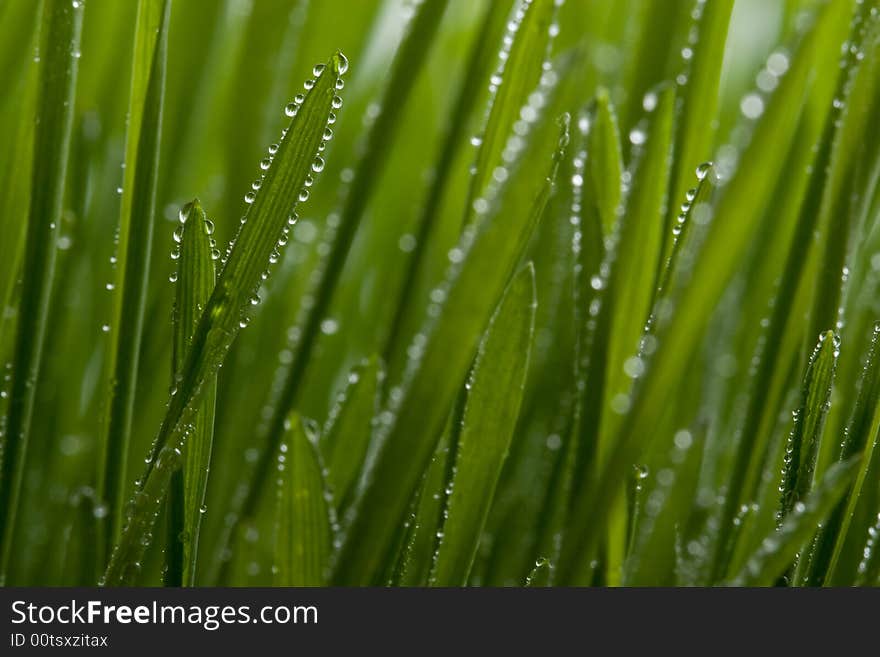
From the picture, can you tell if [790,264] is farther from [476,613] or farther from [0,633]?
[0,633]

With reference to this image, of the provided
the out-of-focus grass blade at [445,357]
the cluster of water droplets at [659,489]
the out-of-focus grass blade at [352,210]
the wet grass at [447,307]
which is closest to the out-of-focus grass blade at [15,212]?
the wet grass at [447,307]

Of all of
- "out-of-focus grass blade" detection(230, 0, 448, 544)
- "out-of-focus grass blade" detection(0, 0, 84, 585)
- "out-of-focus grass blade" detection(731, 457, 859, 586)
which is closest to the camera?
"out-of-focus grass blade" detection(731, 457, 859, 586)

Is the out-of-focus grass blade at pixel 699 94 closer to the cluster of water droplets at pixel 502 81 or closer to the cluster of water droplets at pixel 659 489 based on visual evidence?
the cluster of water droplets at pixel 502 81

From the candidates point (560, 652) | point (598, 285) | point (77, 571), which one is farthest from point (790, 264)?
point (77, 571)

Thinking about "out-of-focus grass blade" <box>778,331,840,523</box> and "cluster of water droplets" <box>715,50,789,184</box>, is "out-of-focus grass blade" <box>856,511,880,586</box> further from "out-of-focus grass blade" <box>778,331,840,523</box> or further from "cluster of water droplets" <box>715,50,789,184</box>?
"cluster of water droplets" <box>715,50,789,184</box>

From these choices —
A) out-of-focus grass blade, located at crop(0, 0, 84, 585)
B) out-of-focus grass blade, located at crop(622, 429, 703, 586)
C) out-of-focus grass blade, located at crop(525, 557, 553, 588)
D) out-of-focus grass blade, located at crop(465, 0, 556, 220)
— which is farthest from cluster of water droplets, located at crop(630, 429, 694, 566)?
out-of-focus grass blade, located at crop(0, 0, 84, 585)
